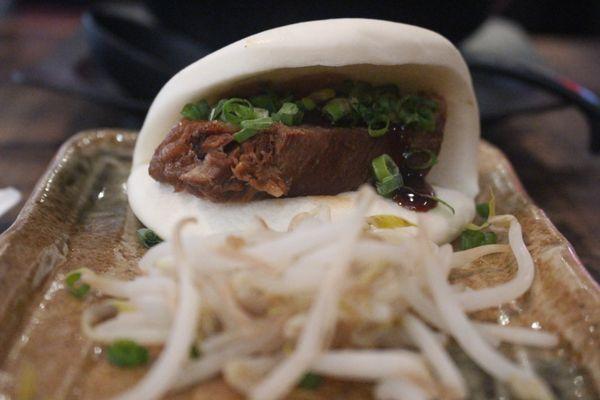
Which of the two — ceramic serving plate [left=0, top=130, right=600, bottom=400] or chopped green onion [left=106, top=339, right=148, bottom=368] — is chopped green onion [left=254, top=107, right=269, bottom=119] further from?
chopped green onion [left=106, top=339, right=148, bottom=368]

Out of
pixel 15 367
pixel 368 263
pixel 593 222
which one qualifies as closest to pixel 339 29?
pixel 368 263

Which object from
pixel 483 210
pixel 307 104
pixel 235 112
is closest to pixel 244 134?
pixel 235 112

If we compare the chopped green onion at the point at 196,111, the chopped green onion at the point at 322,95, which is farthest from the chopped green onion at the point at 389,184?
the chopped green onion at the point at 196,111

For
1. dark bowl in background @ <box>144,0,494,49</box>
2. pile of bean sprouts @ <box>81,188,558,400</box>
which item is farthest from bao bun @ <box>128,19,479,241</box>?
dark bowl in background @ <box>144,0,494,49</box>

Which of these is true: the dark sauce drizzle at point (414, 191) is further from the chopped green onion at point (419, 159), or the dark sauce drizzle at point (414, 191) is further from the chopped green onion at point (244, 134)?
the chopped green onion at point (244, 134)

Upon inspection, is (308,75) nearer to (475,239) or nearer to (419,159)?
(419,159)

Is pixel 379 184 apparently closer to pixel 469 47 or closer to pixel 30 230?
pixel 30 230
